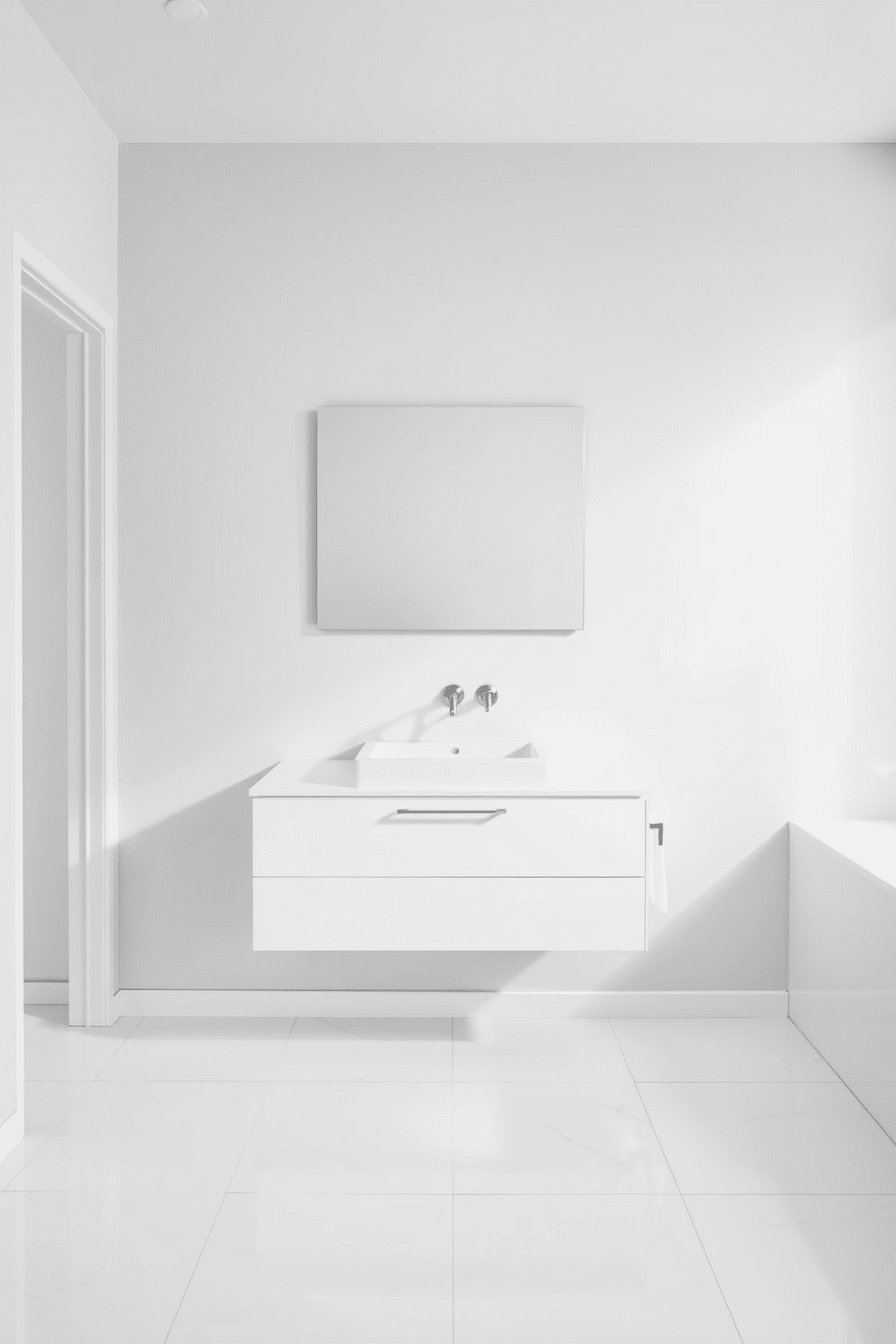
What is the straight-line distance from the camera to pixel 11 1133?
7.89ft

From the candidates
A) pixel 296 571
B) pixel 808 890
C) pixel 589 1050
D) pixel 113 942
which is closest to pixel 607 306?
pixel 296 571

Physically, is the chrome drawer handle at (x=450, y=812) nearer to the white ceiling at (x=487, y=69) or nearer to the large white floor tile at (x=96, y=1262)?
the large white floor tile at (x=96, y=1262)

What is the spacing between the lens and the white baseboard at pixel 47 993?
3363 mm

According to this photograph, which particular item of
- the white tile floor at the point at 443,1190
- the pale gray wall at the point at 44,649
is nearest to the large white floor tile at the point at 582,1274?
the white tile floor at the point at 443,1190

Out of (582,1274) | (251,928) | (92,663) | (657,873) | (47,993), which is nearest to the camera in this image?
(582,1274)

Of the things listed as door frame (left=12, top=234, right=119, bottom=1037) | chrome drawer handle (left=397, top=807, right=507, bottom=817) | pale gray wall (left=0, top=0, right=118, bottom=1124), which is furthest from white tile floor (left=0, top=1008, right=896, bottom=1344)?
chrome drawer handle (left=397, top=807, right=507, bottom=817)

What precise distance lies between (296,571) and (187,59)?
137 cm

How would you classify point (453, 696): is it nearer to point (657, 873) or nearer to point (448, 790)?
point (448, 790)

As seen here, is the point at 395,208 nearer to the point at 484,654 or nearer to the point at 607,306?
the point at 607,306

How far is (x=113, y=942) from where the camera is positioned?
322 centimetres

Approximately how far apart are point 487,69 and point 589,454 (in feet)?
3.50

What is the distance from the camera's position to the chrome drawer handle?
9.16ft

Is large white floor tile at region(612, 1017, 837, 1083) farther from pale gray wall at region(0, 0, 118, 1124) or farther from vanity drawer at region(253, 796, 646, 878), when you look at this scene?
pale gray wall at region(0, 0, 118, 1124)

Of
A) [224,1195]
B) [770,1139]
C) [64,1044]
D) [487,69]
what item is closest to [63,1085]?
[64,1044]
